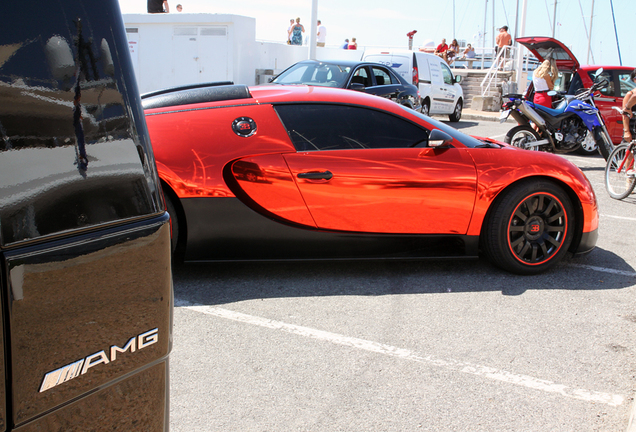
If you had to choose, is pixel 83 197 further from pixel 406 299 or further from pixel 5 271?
pixel 406 299

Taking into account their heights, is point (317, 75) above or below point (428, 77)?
below

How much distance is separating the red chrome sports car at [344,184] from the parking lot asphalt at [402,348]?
0.27 meters

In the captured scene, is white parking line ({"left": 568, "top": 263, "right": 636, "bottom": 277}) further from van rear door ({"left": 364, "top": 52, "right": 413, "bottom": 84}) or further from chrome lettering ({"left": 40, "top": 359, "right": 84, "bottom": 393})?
van rear door ({"left": 364, "top": 52, "right": 413, "bottom": 84})

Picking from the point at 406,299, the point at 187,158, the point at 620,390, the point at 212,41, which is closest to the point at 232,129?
the point at 187,158

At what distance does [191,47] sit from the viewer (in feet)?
54.9

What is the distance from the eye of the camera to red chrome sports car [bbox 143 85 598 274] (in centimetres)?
375

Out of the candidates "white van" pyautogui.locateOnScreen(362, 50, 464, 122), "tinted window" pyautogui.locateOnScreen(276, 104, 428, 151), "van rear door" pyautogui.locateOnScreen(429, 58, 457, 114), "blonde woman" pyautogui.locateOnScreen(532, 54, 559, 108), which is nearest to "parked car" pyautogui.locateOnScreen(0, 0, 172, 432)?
"tinted window" pyautogui.locateOnScreen(276, 104, 428, 151)

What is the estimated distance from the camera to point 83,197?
3.67 ft

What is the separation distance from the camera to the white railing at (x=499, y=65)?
22.1m

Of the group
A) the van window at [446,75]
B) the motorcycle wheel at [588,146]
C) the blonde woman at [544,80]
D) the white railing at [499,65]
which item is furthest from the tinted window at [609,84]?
the white railing at [499,65]

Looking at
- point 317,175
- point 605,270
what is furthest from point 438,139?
point 605,270

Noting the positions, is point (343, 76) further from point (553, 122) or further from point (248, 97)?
point (248, 97)

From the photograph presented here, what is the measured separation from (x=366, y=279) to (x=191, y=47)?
1421 centimetres

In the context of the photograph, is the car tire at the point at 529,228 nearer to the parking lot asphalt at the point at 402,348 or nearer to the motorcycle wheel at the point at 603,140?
the parking lot asphalt at the point at 402,348
